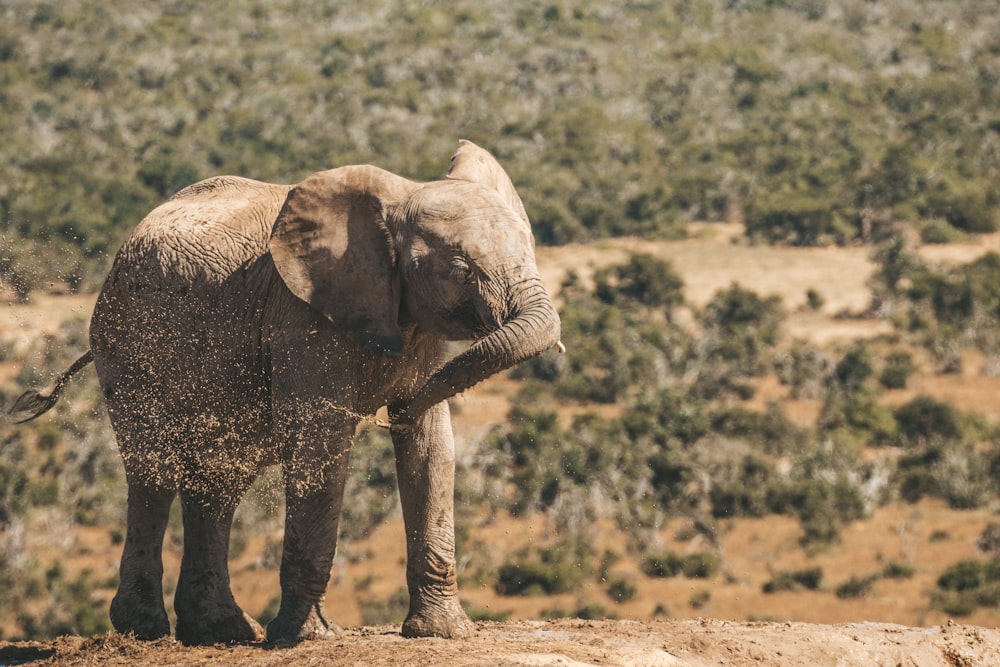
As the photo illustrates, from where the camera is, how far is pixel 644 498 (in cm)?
1494

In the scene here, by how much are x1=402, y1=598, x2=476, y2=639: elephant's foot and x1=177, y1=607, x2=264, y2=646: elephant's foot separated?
106 centimetres

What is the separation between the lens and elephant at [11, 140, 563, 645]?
6.08 m

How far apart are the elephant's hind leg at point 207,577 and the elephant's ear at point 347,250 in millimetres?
1506

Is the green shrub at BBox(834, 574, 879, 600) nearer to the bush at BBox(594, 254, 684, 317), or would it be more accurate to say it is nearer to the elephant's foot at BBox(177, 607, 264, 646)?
the elephant's foot at BBox(177, 607, 264, 646)

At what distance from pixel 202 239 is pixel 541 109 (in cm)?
3361

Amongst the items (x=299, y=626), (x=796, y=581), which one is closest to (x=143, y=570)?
(x=299, y=626)

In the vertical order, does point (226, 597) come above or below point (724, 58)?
below

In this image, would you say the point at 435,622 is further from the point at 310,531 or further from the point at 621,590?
the point at 621,590

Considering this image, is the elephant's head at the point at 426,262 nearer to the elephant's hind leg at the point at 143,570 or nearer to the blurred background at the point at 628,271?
the elephant's hind leg at the point at 143,570

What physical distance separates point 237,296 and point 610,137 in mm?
30508

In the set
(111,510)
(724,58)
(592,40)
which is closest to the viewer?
(111,510)

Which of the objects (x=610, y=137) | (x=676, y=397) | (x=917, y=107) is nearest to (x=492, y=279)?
(x=676, y=397)

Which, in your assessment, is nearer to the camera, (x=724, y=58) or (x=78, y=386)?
(x=78, y=386)

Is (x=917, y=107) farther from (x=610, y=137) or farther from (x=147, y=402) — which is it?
(x=147, y=402)
